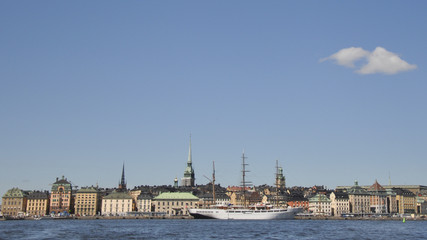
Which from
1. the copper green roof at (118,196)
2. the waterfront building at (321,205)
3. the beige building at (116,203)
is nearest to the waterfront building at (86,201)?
the beige building at (116,203)

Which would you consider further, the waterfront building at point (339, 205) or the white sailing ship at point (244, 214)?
the waterfront building at point (339, 205)

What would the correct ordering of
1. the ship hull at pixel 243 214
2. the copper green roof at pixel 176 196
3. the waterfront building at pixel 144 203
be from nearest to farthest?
1. the ship hull at pixel 243 214
2. the copper green roof at pixel 176 196
3. the waterfront building at pixel 144 203

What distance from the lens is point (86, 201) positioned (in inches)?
7559

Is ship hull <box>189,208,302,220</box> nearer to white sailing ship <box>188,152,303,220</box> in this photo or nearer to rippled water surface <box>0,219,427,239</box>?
white sailing ship <box>188,152,303,220</box>

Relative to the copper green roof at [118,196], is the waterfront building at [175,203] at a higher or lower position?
lower

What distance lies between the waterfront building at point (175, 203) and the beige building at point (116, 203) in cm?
887

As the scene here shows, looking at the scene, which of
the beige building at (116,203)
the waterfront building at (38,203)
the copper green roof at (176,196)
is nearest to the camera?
the waterfront building at (38,203)

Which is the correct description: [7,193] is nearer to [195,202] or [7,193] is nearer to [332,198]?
[195,202]

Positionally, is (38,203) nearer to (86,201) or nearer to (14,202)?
(14,202)

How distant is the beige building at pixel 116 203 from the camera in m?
191

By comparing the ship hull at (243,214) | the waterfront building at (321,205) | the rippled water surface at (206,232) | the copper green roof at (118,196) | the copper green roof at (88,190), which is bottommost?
the rippled water surface at (206,232)

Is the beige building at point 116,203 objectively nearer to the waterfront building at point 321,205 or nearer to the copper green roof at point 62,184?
the copper green roof at point 62,184

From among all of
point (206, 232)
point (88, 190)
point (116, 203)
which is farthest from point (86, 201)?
point (206, 232)

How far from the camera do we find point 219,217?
143 meters
